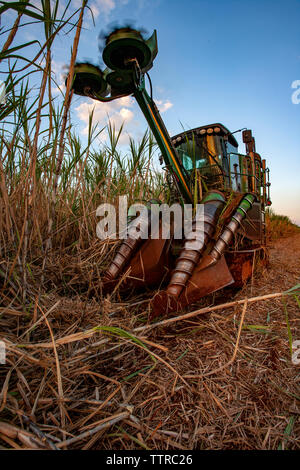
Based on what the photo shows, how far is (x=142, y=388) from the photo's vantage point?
92 cm

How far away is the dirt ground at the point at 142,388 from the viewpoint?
70cm

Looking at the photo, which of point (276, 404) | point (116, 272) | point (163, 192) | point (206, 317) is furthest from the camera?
point (163, 192)

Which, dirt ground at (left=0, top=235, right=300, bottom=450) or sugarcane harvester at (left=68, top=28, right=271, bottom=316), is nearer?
dirt ground at (left=0, top=235, right=300, bottom=450)

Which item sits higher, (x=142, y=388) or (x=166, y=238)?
(x=166, y=238)

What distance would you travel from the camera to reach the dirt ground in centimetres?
70

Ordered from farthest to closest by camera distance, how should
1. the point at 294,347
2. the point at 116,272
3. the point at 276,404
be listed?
the point at 116,272
the point at 294,347
the point at 276,404

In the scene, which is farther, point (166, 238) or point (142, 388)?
point (166, 238)

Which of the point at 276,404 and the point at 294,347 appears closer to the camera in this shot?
the point at 276,404

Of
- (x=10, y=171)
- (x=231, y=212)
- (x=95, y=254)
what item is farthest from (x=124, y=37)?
(x=95, y=254)

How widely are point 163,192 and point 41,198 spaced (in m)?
1.50

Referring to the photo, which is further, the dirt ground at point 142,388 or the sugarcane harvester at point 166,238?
the sugarcane harvester at point 166,238

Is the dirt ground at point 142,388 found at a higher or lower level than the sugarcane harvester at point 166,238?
lower

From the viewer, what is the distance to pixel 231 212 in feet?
6.08

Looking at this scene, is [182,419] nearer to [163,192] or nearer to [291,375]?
[291,375]
